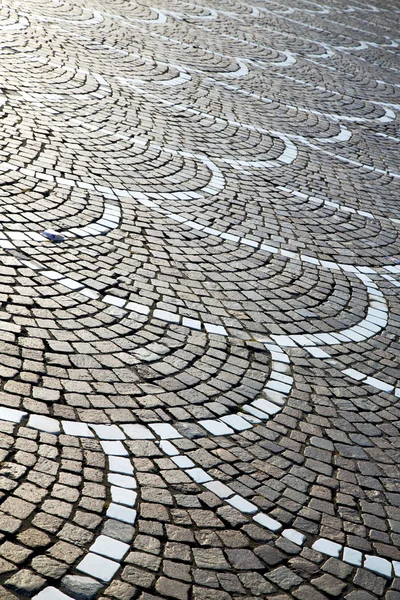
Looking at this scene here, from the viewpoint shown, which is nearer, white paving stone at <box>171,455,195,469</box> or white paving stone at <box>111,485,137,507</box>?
white paving stone at <box>111,485,137,507</box>

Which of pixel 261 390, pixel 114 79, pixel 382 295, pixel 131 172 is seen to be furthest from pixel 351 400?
pixel 114 79

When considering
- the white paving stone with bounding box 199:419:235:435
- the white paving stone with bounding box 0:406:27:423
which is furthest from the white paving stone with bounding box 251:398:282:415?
the white paving stone with bounding box 0:406:27:423

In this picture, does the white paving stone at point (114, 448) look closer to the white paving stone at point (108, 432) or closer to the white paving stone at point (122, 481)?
the white paving stone at point (108, 432)

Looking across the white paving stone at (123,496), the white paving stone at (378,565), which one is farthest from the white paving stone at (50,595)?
the white paving stone at (378,565)

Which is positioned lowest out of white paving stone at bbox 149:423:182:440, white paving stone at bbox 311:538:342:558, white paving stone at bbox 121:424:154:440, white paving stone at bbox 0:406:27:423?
white paving stone at bbox 311:538:342:558

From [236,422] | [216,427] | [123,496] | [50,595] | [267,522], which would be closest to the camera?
[50,595]

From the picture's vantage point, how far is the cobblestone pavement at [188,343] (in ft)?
11.9

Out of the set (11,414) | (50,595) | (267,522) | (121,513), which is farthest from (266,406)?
(50,595)

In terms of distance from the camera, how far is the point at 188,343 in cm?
534

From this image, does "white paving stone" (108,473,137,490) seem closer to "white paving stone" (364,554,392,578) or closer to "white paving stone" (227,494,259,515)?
"white paving stone" (227,494,259,515)

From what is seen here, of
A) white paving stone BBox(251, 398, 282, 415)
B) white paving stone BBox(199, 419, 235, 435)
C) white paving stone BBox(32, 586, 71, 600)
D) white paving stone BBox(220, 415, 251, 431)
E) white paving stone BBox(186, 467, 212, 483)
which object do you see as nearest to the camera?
white paving stone BBox(32, 586, 71, 600)

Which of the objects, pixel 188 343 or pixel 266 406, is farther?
pixel 188 343

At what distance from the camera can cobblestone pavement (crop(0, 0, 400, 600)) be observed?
3639 mm

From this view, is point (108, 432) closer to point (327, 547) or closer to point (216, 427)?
point (216, 427)
